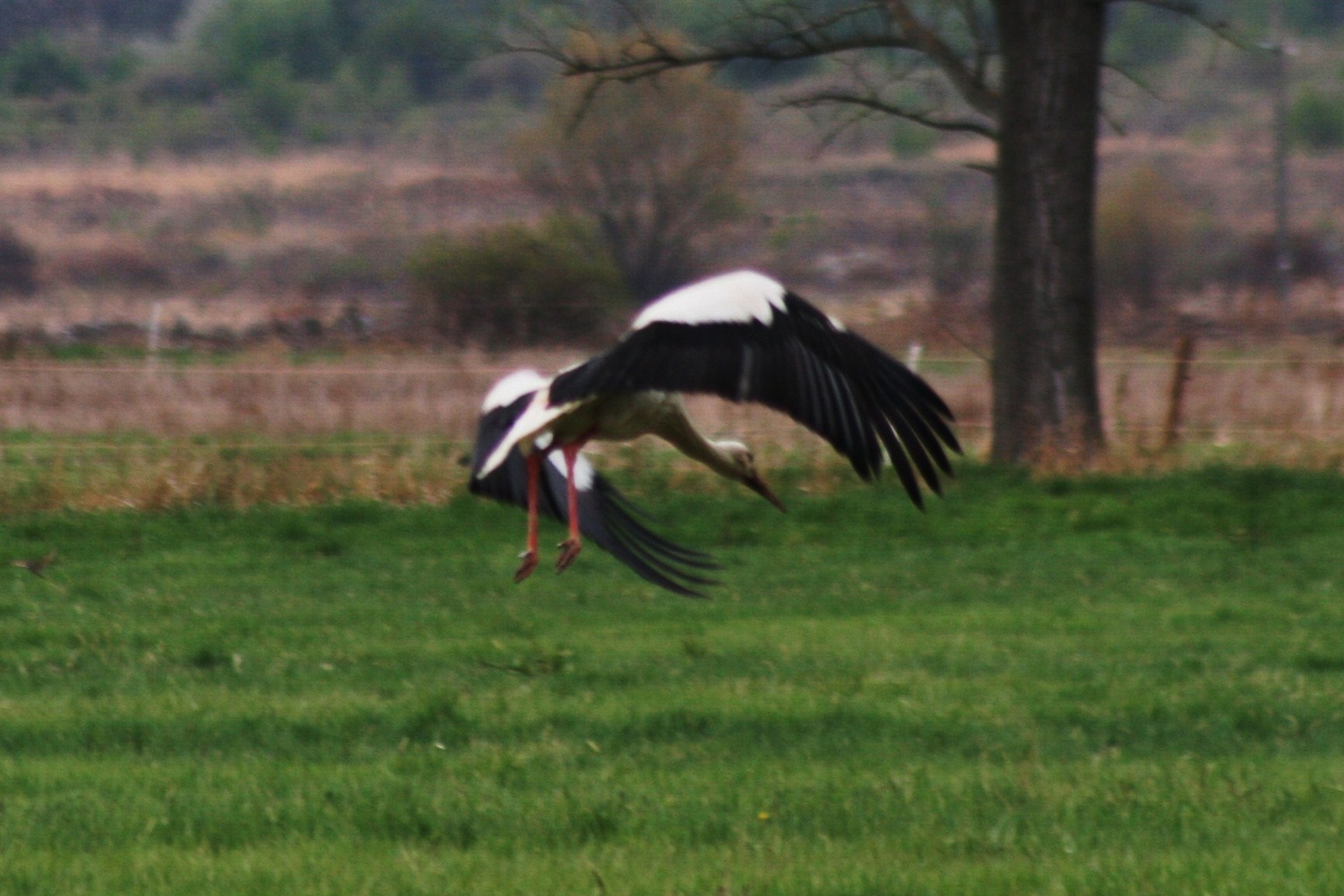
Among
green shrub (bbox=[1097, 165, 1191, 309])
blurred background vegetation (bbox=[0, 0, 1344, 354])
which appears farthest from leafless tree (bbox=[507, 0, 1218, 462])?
green shrub (bbox=[1097, 165, 1191, 309])

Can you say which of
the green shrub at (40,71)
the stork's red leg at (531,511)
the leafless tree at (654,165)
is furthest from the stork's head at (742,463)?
the green shrub at (40,71)

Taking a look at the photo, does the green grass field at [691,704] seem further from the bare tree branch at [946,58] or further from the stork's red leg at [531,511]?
the bare tree branch at [946,58]

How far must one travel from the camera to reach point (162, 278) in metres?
39.4

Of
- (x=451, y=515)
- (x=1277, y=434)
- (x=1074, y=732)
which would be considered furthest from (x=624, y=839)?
(x=1277, y=434)

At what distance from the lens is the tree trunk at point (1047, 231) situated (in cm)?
1487

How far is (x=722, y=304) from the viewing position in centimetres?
623

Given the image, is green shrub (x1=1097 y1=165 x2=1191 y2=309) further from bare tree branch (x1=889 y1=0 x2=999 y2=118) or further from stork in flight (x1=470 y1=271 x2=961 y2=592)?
stork in flight (x1=470 y1=271 x2=961 y2=592)

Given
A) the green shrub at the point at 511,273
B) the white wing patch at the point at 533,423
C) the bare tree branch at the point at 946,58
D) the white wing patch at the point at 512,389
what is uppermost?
the bare tree branch at the point at 946,58

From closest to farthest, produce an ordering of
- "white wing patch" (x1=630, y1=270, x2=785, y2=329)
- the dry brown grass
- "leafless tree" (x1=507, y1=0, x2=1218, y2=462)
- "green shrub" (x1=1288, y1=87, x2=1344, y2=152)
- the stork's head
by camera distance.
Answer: "white wing patch" (x1=630, y1=270, x2=785, y2=329) < the stork's head < the dry brown grass < "leafless tree" (x1=507, y1=0, x2=1218, y2=462) < "green shrub" (x1=1288, y1=87, x2=1344, y2=152)

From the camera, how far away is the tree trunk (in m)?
14.9

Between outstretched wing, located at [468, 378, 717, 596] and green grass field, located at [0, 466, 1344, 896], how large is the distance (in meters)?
0.56

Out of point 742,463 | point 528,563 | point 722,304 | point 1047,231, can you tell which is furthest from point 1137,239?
point 722,304

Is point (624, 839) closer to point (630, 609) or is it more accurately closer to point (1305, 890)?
point (1305, 890)

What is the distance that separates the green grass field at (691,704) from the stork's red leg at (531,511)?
61cm
